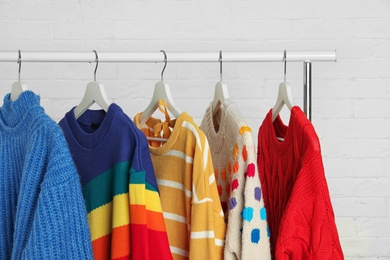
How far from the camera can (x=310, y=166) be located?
129 centimetres

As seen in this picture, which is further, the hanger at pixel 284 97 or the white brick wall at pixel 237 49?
the white brick wall at pixel 237 49

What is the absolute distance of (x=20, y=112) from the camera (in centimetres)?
128

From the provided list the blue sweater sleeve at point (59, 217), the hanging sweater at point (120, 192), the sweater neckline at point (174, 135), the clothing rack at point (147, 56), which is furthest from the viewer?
the clothing rack at point (147, 56)

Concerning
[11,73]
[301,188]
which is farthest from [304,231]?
[11,73]

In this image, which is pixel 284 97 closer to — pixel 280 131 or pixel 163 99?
pixel 280 131

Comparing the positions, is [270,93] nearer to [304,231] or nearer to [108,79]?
[108,79]

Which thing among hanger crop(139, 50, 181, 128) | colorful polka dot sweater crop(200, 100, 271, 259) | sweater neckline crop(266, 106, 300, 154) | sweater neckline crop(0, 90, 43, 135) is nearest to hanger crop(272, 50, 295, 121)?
sweater neckline crop(266, 106, 300, 154)

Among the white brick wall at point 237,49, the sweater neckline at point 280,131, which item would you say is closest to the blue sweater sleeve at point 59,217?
the sweater neckline at point 280,131

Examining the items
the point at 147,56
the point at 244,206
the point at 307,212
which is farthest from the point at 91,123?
the point at 307,212

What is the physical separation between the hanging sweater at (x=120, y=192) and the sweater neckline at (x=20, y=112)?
0.43ft

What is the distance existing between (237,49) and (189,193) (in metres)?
0.96

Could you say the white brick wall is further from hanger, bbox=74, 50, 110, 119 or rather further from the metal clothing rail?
hanger, bbox=74, 50, 110, 119

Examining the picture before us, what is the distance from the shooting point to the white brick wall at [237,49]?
216cm

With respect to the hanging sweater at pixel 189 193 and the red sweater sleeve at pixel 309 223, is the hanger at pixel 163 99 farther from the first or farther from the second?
the red sweater sleeve at pixel 309 223
